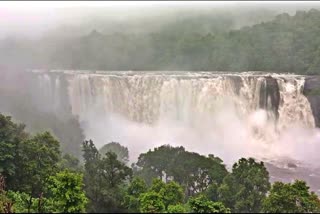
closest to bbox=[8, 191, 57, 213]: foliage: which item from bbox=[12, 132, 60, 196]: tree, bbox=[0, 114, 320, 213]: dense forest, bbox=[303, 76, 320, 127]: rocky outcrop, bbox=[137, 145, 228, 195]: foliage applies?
bbox=[0, 114, 320, 213]: dense forest

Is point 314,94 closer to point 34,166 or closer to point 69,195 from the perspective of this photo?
point 34,166

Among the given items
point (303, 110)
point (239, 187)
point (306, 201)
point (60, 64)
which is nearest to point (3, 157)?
point (239, 187)

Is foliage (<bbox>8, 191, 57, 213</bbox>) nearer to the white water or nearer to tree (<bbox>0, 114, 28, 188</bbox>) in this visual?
tree (<bbox>0, 114, 28, 188</bbox>)

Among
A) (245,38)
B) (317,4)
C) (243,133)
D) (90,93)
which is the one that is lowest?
(243,133)

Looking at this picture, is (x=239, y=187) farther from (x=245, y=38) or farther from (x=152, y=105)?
(x=245, y=38)

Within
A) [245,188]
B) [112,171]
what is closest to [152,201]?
[112,171]

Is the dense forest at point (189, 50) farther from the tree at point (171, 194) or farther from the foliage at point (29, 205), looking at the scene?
the foliage at point (29, 205)
